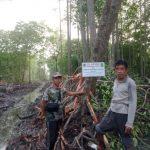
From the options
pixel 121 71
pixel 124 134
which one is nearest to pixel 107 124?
pixel 124 134

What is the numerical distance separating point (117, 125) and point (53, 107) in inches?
79.9

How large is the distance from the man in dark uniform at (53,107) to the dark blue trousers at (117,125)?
1.57 m

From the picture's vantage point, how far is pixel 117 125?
7152 millimetres

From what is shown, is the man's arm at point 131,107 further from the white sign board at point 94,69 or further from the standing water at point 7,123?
the standing water at point 7,123

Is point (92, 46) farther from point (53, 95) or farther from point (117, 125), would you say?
point (117, 125)

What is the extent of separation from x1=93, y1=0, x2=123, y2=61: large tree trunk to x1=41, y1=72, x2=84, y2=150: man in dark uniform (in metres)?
1.15

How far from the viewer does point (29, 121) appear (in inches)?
542

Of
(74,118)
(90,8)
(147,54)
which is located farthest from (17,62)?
(74,118)

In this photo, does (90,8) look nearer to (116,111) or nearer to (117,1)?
(117,1)

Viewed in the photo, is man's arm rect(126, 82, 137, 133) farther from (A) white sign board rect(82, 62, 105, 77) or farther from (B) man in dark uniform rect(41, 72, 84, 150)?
(B) man in dark uniform rect(41, 72, 84, 150)

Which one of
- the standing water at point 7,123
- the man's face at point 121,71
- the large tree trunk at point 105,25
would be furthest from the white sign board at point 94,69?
the standing water at point 7,123

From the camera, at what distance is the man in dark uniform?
28.6 feet

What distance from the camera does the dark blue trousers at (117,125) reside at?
6980 millimetres

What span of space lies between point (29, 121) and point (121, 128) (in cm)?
720
